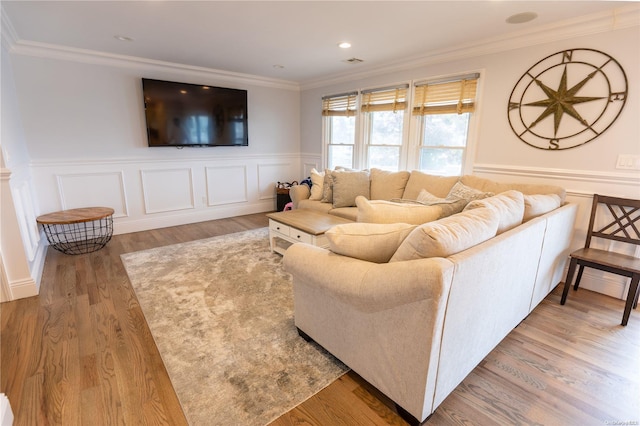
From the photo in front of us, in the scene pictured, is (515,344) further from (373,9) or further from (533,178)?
(373,9)

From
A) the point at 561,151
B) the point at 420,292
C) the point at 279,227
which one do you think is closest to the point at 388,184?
the point at 279,227

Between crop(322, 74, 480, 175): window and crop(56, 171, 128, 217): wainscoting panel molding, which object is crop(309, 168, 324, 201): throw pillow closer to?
crop(322, 74, 480, 175): window

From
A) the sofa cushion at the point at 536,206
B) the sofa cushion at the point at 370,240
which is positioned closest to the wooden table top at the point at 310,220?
the sofa cushion at the point at 370,240

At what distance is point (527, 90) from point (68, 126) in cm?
512

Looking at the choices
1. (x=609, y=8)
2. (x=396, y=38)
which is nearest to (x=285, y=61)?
(x=396, y=38)

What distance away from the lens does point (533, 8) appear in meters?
2.38

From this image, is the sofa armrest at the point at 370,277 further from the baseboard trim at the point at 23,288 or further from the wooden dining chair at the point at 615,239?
the baseboard trim at the point at 23,288

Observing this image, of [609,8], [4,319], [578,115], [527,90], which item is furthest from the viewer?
[527,90]

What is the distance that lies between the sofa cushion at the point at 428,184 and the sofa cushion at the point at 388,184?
0.07 m

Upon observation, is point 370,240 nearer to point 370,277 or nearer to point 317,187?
point 370,277

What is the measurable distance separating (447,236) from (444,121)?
2841 millimetres

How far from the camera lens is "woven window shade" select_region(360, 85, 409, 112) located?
3977mm

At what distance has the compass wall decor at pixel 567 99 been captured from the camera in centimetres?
254

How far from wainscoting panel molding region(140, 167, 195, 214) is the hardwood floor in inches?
80.0
